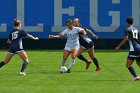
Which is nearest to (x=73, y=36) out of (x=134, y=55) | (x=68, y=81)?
(x=68, y=81)

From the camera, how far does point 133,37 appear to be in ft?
62.1

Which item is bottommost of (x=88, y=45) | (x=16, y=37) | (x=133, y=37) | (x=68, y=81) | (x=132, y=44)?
(x=68, y=81)

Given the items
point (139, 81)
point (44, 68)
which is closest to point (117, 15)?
point (44, 68)

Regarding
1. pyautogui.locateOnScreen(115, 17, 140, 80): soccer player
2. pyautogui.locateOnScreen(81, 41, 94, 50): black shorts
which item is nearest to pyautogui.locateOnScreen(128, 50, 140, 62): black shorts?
pyautogui.locateOnScreen(115, 17, 140, 80): soccer player

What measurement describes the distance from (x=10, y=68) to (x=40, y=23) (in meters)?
19.2

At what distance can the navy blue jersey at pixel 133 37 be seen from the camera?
18859 millimetres

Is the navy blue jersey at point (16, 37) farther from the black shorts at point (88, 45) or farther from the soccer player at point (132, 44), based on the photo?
the soccer player at point (132, 44)

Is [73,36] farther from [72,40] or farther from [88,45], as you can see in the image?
[88,45]

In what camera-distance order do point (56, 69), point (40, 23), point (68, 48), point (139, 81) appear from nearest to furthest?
point (139, 81) < point (68, 48) < point (56, 69) < point (40, 23)

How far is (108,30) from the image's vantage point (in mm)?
44094

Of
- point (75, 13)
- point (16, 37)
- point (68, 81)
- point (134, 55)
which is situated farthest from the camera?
point (75, 13)

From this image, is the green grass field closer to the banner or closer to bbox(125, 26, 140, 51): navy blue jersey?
bbox(125, 26, 140, 51): navy blue jersey

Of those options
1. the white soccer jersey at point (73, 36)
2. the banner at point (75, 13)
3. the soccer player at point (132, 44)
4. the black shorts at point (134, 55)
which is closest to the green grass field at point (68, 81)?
the soccer player at point (132, 44)

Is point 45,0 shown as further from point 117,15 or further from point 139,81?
point 139,81
